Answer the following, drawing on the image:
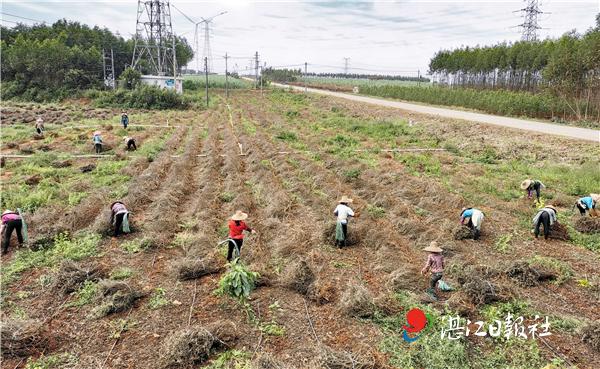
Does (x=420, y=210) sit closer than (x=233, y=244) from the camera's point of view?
No

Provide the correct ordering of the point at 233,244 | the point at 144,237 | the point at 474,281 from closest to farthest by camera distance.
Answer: the point at 474,281
the point at 233,244
the point at 144,237

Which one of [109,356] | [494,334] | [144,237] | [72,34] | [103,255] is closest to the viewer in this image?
[109,356]

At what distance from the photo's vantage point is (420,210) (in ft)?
34.8

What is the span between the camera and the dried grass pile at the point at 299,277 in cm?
684

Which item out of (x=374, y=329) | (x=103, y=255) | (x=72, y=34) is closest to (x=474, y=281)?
(x=374, y=329)

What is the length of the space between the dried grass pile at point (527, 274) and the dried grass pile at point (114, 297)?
248 inches

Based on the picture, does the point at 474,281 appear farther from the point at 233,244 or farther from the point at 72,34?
the point at 72,34

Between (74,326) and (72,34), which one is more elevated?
(72,34)

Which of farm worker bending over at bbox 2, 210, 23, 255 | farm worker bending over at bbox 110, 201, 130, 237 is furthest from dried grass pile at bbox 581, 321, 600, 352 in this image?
farm worker bending over at bbox 2, 210, 23, 255

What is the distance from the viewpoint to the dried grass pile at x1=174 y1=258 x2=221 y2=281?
23.8ft

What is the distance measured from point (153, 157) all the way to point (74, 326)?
450 inches

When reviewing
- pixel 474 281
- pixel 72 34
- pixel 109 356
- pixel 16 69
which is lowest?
pixel 109 356

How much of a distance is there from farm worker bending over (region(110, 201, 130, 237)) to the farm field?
0.23m

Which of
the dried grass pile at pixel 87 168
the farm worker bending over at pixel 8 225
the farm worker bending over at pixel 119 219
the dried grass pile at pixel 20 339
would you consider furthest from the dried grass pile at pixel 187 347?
the dried grass pile at pixel 87 168
